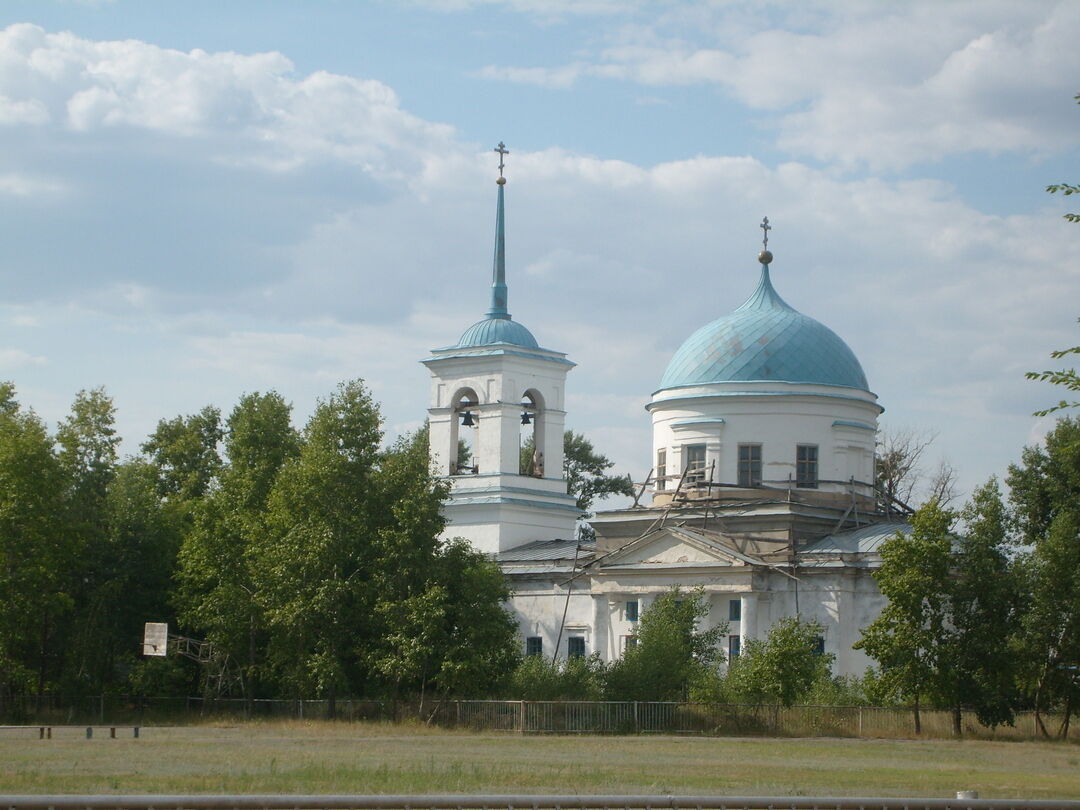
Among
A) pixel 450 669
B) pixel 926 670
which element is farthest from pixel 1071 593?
pixel 450 669

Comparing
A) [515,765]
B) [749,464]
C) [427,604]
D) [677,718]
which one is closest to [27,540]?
[427,604]

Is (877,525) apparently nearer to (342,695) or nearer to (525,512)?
(525,512)

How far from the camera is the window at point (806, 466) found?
57.3m

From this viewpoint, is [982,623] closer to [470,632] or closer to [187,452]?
[470,632]

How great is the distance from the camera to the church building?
177 feet

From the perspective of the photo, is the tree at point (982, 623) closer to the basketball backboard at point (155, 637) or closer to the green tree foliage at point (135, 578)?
the basketball backboard at point (155, 637)

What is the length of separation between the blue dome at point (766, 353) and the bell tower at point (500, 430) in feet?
16.9

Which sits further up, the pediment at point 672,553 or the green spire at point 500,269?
the green spire at point 500,269

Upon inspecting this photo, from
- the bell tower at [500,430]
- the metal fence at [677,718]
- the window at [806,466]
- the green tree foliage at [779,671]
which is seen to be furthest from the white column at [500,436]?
the green tree foliage at [779,671]

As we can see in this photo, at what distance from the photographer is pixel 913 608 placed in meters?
45.3

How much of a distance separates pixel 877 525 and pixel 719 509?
516cm

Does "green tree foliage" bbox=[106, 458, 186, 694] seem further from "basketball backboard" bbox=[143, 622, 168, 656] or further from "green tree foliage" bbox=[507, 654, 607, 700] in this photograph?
"green tree foliage" bbox=[507, 654, 607, 700]

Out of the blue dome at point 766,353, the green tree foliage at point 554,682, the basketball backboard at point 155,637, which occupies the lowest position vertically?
the green tree foliage at point 554,682

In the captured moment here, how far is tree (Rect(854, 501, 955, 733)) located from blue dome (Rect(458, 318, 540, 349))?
2110 cm
